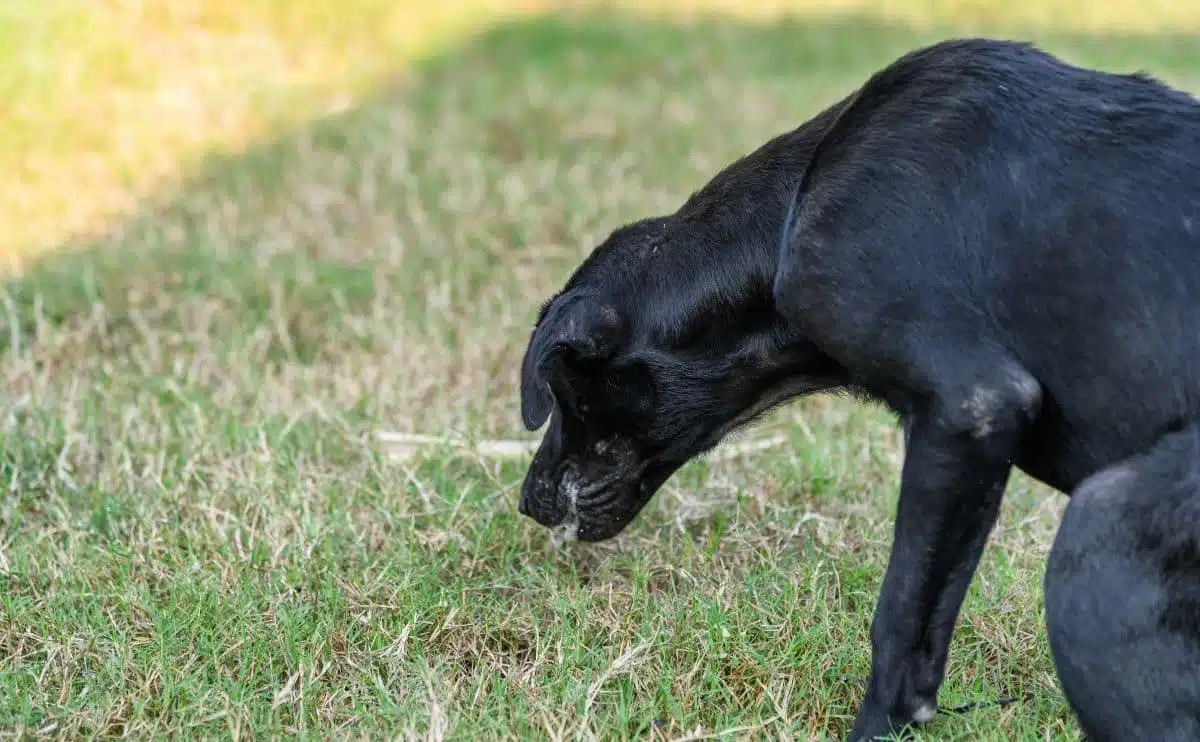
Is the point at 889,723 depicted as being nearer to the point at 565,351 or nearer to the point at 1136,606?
the point at 1136,606

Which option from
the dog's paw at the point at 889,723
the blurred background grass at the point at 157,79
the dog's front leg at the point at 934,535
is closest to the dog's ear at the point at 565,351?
the dog's front leg at the point at 934,535

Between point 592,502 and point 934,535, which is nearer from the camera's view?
point 934,535

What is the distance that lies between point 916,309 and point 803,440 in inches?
81.8

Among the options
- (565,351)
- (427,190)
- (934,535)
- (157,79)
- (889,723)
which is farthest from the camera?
(157,79)

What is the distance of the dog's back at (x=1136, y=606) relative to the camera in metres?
2.90

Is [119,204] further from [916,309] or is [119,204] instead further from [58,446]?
[916,309]

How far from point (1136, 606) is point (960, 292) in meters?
0.81

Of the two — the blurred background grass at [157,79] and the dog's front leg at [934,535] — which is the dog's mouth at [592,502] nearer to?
the dog's front leg at [934,535]

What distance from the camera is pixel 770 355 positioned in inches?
149

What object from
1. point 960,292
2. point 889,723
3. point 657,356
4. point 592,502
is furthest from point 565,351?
point 889,723

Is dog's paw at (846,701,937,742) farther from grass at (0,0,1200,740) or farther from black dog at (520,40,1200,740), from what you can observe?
grass at (0,0,1200,740)

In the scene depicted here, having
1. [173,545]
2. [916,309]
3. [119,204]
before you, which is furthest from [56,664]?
[119,204]

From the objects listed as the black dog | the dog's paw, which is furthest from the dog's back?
the dog's paw

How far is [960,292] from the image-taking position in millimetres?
3268
